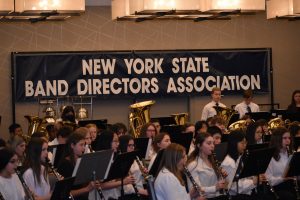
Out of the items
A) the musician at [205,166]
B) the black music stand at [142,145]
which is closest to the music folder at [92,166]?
the musician at [205,166]

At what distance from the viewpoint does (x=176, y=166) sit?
857 cm

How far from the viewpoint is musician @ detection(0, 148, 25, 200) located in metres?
8.03

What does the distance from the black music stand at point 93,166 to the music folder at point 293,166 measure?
248cm

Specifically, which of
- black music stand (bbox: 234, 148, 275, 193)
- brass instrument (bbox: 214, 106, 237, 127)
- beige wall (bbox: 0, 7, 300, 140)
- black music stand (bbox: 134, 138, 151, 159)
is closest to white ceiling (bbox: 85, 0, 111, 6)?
beige wall (bbox: 0, 7, 300, 140)

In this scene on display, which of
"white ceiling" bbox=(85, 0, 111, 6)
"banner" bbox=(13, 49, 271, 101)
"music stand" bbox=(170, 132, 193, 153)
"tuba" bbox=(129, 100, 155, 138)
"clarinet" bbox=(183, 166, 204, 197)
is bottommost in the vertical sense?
"clarinet" bbox=(183, 166, 204, 197)

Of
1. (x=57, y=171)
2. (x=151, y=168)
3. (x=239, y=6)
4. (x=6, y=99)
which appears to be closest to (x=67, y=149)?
(x=57, y=171)

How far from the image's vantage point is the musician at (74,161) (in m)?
9.12

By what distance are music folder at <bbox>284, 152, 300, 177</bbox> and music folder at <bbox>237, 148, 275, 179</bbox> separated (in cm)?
50

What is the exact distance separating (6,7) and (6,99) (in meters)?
6.96

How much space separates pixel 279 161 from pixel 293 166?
20.7 inches

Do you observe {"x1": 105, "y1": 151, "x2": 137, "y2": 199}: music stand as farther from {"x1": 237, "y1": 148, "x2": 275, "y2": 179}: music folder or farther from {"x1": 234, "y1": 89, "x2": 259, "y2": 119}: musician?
{"x1": 234, "y1": 89, "x2": 259, "y2": 119}: musician

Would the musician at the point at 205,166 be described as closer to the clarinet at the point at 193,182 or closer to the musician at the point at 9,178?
the clarinet at the point at 193,182

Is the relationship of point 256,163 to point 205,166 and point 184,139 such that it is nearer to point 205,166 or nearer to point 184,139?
point 205,166

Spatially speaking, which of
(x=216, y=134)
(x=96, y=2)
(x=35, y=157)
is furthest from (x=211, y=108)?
(x=35, y=157)
